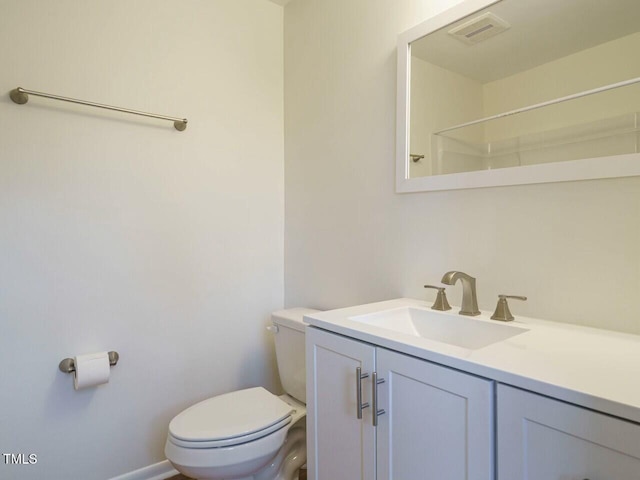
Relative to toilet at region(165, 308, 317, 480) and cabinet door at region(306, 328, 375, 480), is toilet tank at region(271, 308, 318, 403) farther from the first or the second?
cabinet door at region(306, 328, 375, 480)

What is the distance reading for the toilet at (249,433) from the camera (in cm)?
127

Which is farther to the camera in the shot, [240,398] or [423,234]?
[240,398]

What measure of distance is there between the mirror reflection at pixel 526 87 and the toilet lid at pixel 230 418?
1049mm

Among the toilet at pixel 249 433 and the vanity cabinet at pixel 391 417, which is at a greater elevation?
the vanity cabinet at pixel 391 417

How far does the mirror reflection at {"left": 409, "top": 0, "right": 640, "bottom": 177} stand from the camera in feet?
3.19

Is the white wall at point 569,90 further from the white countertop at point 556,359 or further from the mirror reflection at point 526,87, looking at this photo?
→ the white countertop at point 556,359

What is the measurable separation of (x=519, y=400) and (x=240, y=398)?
1172 mm

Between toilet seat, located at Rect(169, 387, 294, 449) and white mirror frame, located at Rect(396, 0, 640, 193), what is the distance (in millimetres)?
977

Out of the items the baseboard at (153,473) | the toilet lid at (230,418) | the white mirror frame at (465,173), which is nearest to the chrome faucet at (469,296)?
the white mirror frame at (465,173)

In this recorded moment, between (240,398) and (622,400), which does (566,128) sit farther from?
(240,398)

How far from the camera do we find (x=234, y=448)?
4.21 ft

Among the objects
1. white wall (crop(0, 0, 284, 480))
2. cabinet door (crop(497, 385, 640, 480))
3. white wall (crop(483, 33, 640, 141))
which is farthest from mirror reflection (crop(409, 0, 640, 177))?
white wall (crop(0, 0, 284, 480))

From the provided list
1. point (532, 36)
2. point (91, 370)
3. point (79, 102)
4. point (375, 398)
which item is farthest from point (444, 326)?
point (79, 102)

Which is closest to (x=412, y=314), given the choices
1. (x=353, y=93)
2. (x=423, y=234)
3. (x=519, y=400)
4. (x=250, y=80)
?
(x=423, y=234)
